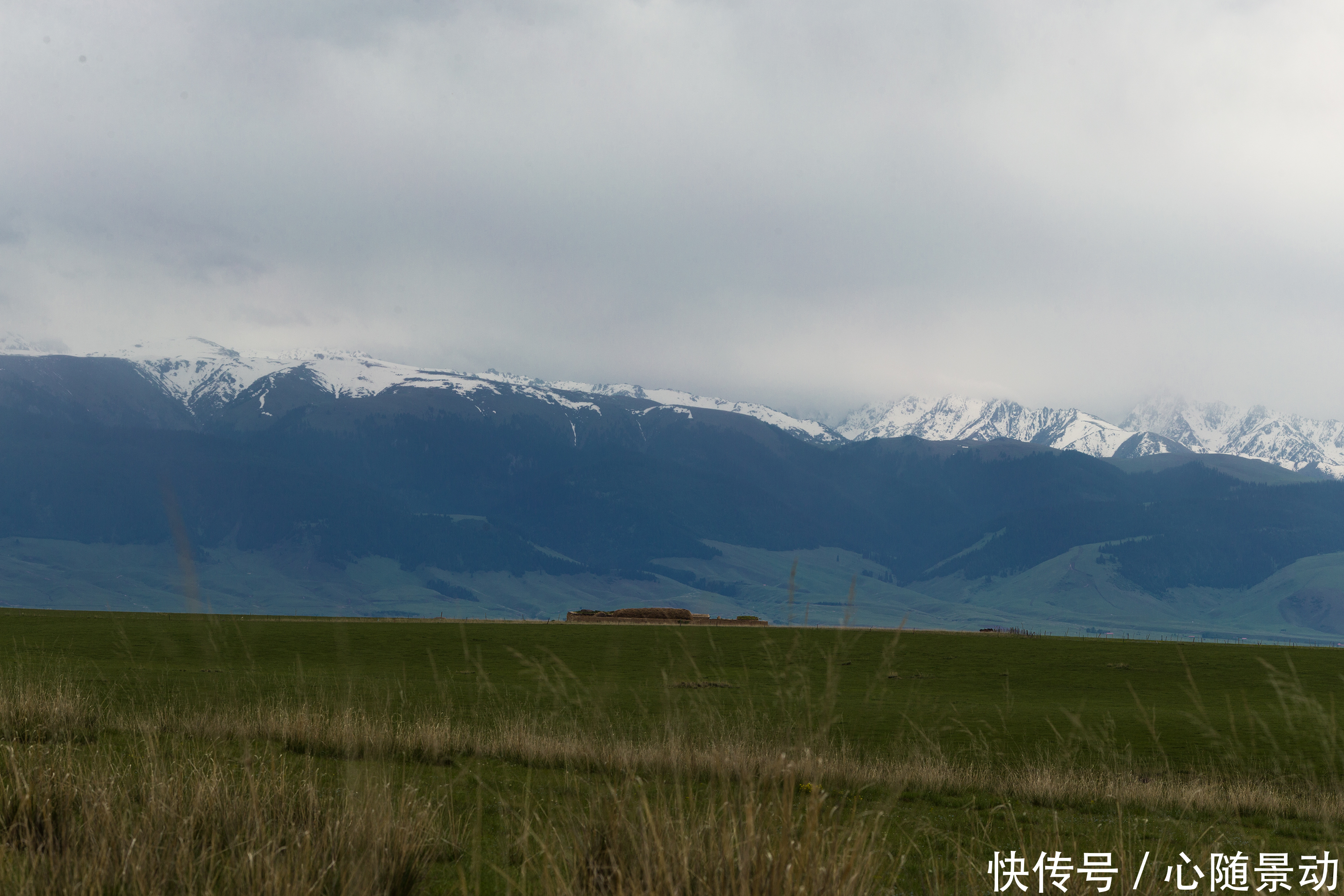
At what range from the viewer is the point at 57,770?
6918mm

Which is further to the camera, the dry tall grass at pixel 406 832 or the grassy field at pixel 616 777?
the grassy field at pixel 616 777

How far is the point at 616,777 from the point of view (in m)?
10.7

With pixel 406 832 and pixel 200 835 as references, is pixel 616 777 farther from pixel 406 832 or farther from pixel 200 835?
pixel 200 835

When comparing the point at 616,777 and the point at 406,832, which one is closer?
the point at 406,832

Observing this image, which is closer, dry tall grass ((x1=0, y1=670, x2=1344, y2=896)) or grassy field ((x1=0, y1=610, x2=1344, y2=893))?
dry tall grass ((x1=0, y1=670, x2=1344, y2=896))

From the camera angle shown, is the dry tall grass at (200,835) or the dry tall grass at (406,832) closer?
the dry tall grass at (406,832)

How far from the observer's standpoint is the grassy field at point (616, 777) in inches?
198

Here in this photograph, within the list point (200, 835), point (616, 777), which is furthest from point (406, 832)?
point (616, 777)

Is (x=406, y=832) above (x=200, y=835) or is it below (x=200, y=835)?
above

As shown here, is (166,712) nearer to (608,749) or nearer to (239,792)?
(608,749)

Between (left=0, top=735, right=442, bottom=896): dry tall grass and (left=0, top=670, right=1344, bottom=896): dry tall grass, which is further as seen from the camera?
(left=0, top=735, right=442, bottom=896): dry tall grass

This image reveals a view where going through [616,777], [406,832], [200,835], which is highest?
[406,832]

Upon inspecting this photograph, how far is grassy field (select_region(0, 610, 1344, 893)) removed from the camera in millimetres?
5023

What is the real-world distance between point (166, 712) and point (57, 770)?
8.32 meters
